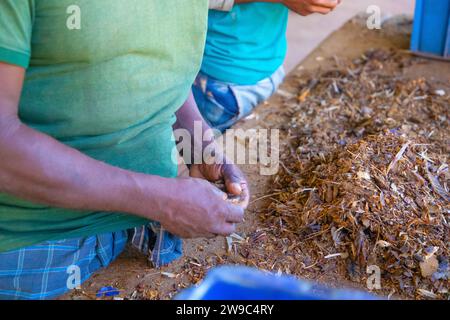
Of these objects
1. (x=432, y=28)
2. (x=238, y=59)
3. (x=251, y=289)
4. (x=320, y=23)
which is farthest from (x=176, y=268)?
(x=320, y=23)

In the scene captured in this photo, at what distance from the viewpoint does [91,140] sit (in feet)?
6.15

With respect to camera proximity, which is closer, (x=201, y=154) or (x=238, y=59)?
(x=201, y=154)

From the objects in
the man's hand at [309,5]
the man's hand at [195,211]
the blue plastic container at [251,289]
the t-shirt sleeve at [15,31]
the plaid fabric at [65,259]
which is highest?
the t-shirt sleeve at [15,31]

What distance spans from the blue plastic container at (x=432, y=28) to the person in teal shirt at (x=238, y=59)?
86cm

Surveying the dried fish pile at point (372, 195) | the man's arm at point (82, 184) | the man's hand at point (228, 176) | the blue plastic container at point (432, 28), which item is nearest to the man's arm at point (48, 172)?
the man's arm at point (82, 184)

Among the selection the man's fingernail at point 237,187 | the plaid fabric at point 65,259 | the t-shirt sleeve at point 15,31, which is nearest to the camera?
the t-shirt sleeve at point 15,31

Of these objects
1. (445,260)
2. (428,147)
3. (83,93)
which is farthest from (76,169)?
Answer: (428,147)

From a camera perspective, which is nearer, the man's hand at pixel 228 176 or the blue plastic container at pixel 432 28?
the man's hand at pixel 228 176

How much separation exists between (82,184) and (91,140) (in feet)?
0.97

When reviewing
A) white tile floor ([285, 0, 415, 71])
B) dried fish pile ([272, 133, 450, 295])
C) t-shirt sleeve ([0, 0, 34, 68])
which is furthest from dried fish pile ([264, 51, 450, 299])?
t-shirt sleeve ([0, 0, 34, 68])

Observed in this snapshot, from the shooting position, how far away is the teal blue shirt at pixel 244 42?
118 inches

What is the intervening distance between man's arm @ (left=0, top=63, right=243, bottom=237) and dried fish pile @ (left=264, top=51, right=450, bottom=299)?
0.50 m

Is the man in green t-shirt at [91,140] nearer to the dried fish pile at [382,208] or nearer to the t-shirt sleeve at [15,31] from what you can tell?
the t-shirt sleeve at [15,31]

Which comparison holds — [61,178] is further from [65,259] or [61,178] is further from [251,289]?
[251,289]
